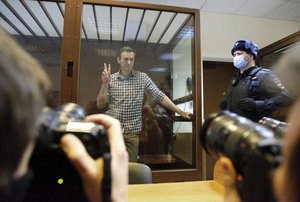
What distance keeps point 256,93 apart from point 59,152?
165cm

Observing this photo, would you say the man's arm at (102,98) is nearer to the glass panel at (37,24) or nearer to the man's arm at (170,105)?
the glass panel at (37,24)

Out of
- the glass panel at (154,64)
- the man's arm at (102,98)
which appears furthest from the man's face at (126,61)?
the man's arm at (102,98)

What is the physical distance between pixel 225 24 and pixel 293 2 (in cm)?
70

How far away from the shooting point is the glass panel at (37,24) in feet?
6.16

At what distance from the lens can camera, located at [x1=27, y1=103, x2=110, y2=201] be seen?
0.39 meters

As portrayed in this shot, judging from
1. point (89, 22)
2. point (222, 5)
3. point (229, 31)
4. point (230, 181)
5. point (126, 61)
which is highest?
point (222, 5)

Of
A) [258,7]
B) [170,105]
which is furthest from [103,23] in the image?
[258,7]

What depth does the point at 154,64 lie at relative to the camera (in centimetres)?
227

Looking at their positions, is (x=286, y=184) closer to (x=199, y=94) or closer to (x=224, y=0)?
(x=199, y=94)

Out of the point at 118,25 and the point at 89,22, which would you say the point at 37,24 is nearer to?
the point at 89,22

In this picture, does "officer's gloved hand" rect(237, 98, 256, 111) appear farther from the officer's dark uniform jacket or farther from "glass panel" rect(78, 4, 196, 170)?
"glass panel" rect(78, 4, 196, 170)

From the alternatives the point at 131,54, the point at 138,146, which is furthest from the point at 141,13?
the point at 138,146

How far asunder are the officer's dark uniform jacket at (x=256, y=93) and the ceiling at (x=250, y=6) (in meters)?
1.11

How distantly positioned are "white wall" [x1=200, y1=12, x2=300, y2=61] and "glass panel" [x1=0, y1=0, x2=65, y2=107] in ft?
5.18
